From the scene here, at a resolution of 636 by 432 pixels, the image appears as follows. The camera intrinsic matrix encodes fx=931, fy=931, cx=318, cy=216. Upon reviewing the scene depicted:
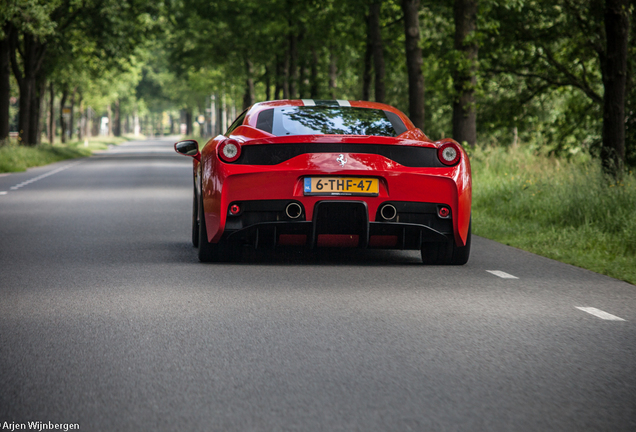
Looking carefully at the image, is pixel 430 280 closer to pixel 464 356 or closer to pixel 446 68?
pixel 464 356

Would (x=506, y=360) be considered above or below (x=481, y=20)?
below

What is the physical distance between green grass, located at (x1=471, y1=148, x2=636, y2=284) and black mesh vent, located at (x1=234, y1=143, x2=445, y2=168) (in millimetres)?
1975

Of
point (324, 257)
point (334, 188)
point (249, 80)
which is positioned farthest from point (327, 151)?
point (249, 80)

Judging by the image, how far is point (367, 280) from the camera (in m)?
7.31

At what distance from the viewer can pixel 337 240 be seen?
7613mm

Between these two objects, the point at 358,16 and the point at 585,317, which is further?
the point at 358,16

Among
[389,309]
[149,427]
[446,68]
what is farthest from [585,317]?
[446,68]

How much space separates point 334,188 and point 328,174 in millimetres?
121

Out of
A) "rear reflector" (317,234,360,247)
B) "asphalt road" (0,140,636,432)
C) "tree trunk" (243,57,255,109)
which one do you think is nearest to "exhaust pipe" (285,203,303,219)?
"rear reflector" (317,234,360,247)

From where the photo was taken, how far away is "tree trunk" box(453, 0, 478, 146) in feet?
65.5

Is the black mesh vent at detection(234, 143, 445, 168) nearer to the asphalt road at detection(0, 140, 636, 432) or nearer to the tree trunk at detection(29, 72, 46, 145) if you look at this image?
the asphalt road at detection(0, 140, 636, 432)

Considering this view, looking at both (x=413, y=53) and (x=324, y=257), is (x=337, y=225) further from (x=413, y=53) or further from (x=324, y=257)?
(x=413, y=53)

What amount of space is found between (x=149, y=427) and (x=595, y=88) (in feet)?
73.1

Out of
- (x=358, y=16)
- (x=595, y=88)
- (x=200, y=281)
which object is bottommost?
(x=200, y=281)
